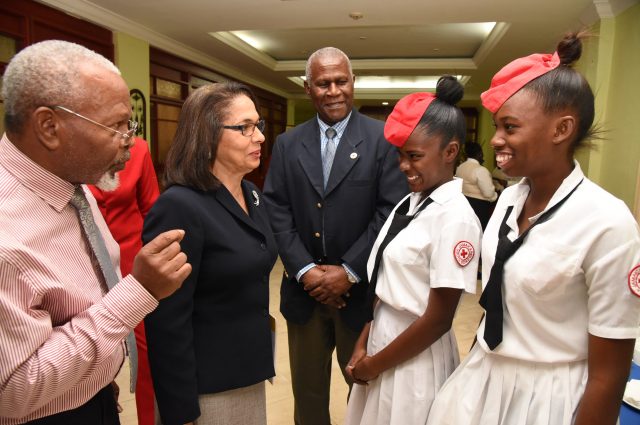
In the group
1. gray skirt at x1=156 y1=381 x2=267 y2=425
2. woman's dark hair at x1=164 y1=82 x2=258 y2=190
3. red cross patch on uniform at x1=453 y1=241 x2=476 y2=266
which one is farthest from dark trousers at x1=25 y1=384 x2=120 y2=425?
red cross patch on uniform at x1=453 y1=241 x2=476 y2=266

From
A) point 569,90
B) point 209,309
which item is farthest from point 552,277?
point 209,309

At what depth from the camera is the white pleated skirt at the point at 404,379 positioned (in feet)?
4.52

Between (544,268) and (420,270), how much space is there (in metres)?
0.42

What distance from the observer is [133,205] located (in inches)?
89.5

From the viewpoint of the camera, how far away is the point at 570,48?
3.42 ft

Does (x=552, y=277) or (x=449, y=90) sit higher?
(x=449, y=90)

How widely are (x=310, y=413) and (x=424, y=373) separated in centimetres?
88

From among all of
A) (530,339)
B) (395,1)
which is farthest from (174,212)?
(395,1)

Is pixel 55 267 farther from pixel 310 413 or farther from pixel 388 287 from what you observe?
pixel 310 413

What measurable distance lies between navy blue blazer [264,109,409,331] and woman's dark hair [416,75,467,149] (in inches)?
19.2

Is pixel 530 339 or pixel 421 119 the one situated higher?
pixel 421 119

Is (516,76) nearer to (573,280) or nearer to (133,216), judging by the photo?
(573,280)

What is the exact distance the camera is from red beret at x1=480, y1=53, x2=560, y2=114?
1.06m

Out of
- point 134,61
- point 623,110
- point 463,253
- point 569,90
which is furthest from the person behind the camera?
point 134,61
